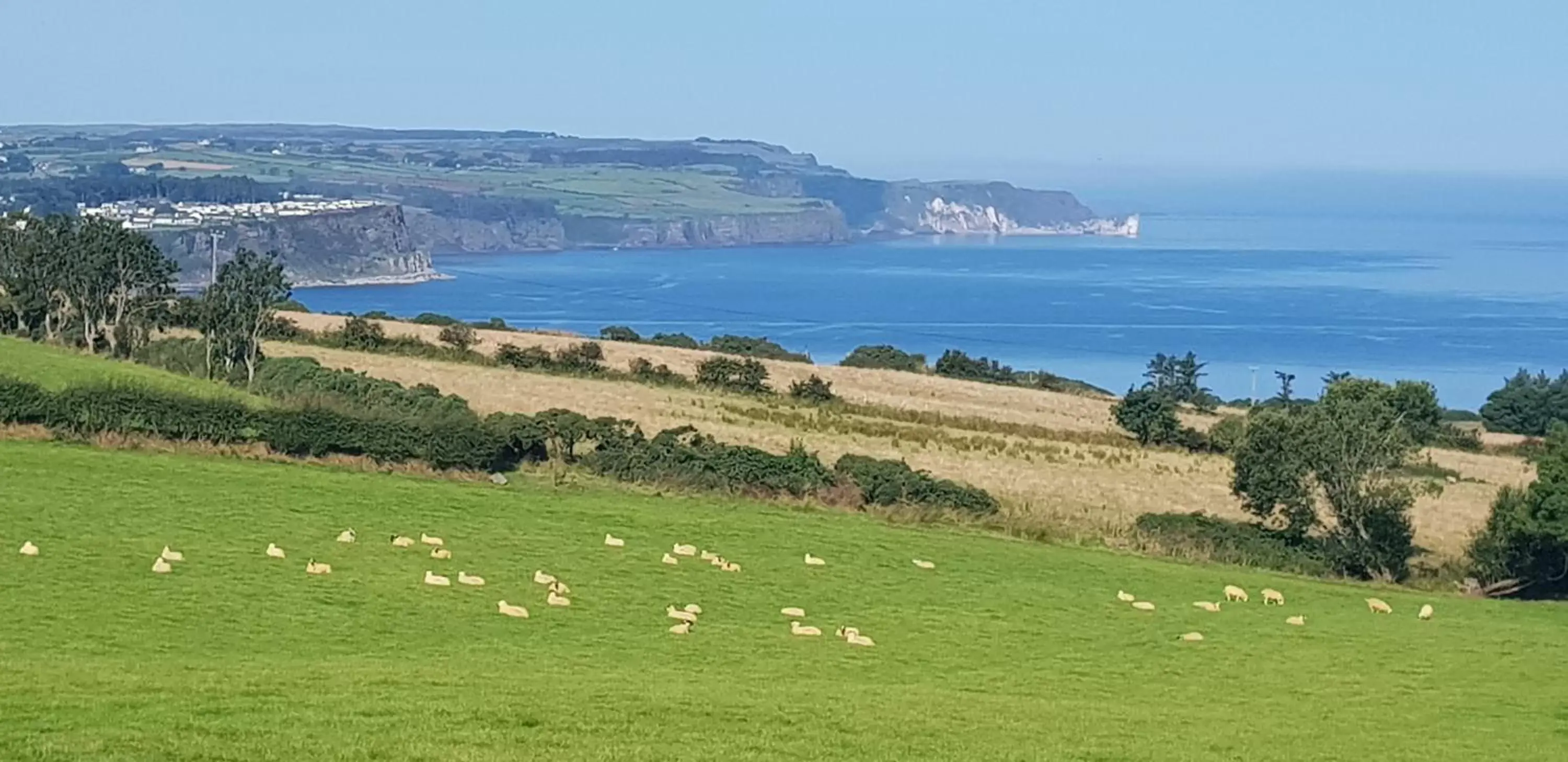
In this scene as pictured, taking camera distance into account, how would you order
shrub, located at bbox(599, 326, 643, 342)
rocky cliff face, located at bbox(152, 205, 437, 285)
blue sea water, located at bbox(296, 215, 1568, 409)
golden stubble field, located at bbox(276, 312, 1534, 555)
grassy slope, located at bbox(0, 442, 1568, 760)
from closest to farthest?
grassy slope, located at bbox(0, 442, 1568, 760), golden stubble field, located at bbox(276, 312, 1534, 555), shrub, located at bbox(599, 326, 643, 342), blue sea water, located at bbox(296, 215, 1568, 409), rocky cliff face, located at bbox(152, 205, 437, 285)

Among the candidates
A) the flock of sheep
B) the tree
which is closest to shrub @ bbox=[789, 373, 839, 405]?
the tree

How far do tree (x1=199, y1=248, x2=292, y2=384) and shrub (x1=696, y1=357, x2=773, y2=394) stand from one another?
1314 cm

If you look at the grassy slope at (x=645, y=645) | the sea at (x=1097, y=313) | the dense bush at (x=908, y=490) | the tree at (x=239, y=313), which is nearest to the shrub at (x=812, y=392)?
the tree at (x=239, y=313)

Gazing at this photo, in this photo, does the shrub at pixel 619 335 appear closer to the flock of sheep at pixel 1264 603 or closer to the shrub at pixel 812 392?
the shrub at pixel 812 392

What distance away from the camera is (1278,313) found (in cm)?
14850

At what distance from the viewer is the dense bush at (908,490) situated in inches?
1310

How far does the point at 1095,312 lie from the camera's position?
147625 millimetres

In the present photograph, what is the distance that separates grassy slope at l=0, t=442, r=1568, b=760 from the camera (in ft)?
43.2

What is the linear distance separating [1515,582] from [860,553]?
40.2 feet

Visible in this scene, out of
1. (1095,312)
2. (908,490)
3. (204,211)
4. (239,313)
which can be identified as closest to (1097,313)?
(1095,312)

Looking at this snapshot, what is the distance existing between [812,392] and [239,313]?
1645 cm

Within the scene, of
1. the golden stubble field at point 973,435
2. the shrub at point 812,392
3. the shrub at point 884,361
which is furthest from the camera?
the shrub at point 884,361

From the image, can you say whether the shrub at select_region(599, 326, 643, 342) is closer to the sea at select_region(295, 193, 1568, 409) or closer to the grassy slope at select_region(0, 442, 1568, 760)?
the sea at select_region(295, 193, 1568, 409)

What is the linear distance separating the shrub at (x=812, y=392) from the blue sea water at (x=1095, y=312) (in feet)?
153
